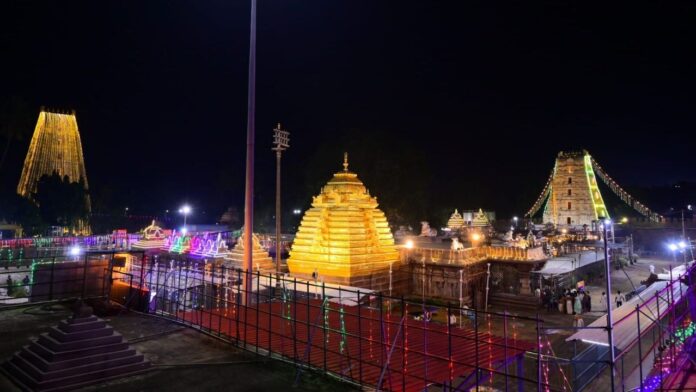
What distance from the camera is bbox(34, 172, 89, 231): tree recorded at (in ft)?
136

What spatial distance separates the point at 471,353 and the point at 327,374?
303 centimetres

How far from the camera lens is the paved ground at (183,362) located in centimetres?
780

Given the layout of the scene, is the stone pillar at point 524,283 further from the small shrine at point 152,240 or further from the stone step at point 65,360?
the small shrine at point 152,240

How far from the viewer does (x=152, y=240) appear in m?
35.4

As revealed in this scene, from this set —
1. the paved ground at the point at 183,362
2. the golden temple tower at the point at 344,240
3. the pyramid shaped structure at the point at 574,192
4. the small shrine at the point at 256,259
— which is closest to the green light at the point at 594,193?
the pyramid shaped structure at the point at 574,192

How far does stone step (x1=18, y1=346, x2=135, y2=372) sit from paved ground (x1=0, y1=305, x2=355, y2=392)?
51cm

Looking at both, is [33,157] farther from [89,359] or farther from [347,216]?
[89,359]

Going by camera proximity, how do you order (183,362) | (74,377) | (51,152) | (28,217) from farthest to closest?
(51,152), (28,217), (183,362), (74,377)

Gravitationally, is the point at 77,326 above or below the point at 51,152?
below

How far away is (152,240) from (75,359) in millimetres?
30029

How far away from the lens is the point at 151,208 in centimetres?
8881

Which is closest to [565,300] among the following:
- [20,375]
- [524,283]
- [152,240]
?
[524,283]

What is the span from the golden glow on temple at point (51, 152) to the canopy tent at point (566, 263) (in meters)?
49.5

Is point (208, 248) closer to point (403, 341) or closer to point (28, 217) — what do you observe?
point (28, 217)
